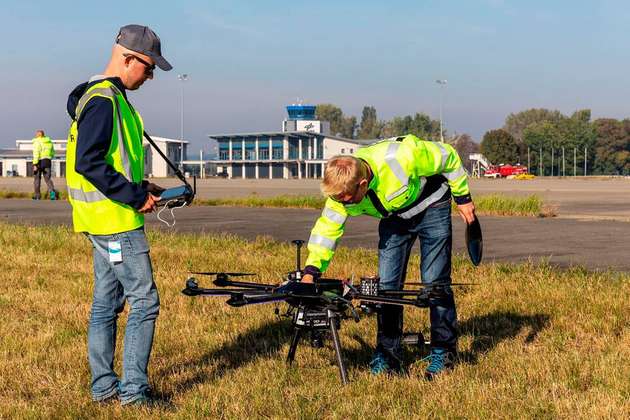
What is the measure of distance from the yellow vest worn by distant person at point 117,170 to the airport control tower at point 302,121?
12513cm

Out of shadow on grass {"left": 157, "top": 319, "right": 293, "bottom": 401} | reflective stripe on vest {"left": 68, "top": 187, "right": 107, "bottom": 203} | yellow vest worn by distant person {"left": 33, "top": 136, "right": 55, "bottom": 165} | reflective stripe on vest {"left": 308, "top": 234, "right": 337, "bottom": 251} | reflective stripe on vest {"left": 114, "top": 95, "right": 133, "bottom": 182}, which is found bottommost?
shadow on grass {"left": 157, "top": 319, "right": 293, "bottom": 401}

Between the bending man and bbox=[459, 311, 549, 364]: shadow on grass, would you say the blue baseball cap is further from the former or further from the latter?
bbox=[459, 311, 549, 364]: shadow on grass

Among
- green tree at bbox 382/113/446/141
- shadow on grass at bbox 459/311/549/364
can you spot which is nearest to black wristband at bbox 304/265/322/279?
shadow on grass at bbox 459/311/549/364

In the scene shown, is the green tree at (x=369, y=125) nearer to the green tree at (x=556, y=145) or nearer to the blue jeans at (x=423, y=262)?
the green tree at (x=556, y=145)

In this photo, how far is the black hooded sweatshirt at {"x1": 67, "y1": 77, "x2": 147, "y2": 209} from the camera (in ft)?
13.9

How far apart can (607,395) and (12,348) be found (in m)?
4.15

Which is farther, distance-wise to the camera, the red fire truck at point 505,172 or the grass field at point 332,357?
the red fire truck at point 505,172

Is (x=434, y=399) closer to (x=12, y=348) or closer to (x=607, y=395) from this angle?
(x=607, y=395)

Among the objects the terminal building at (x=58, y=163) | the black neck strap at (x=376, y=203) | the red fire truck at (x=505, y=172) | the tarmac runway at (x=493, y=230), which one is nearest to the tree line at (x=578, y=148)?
the red fire truck at (x=505, y=172)

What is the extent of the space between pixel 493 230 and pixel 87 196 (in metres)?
11.7

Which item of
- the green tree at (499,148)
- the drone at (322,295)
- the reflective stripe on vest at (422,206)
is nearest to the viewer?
the drone at (322,295)

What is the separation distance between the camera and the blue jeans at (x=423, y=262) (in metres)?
5.50

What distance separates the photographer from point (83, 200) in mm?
4484

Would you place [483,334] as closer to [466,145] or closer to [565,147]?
[565,147]
